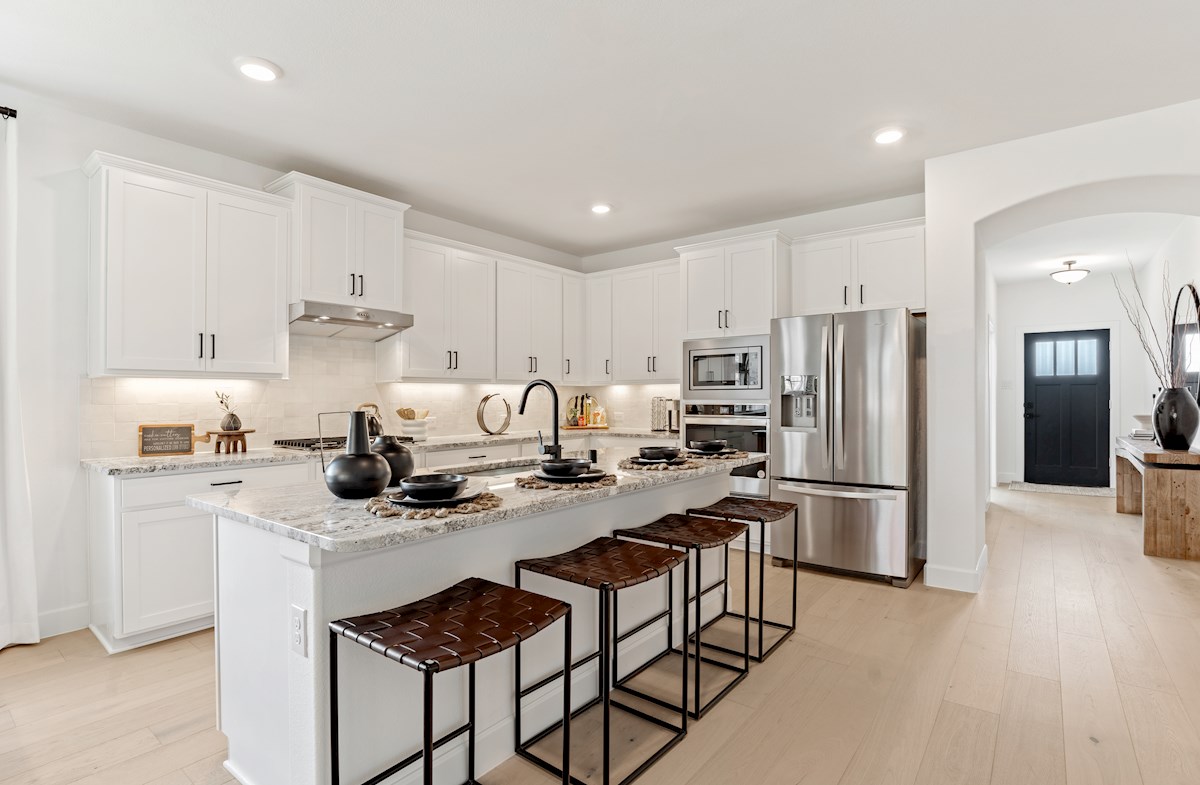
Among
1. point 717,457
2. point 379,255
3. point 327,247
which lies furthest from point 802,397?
point 327,247

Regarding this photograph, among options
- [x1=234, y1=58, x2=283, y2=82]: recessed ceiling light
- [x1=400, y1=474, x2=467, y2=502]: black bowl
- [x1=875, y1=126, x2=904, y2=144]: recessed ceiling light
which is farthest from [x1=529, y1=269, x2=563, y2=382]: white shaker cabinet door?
[x1=400, y1=474, x2=467, y2=502]: black bowl

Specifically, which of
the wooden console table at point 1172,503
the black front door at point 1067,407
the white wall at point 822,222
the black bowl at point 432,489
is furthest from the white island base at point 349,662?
the black front door at point 1067,407

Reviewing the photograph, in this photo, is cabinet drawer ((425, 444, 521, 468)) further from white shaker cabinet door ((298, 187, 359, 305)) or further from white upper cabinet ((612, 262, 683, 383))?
white upper cabinet ((612, 262, 683, 383))

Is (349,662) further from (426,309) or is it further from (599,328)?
(599,328)

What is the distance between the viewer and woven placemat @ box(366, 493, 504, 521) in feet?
5.46

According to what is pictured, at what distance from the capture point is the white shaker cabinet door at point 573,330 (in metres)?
5.83

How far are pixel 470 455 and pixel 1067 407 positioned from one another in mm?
8077

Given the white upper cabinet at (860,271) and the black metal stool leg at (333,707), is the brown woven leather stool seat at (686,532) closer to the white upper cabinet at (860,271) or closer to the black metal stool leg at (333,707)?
the black metal stool leg at (333,707)

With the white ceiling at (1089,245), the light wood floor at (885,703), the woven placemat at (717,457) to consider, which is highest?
the white ceiling at (1089,245)

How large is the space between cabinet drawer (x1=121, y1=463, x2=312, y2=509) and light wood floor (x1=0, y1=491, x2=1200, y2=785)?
74 cm

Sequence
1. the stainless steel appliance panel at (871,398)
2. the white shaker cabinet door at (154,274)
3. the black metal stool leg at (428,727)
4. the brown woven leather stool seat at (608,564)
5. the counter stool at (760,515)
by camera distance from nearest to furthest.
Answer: the black metal stool leg at (428,727), the brown woven leather stool seat at (608,564), the counter stool at (760,515), the white shaker cabinet door at (154,274), the stainless steel appliance panel at (871,398)

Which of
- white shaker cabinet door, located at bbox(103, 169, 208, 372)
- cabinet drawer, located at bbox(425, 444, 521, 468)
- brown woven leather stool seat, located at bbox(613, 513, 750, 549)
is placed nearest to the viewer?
brown woven leather stool seat, located at bbox(613, 513, 750, 549)

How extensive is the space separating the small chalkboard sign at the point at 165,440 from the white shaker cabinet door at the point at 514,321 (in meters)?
2.30

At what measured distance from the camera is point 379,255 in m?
4.18
